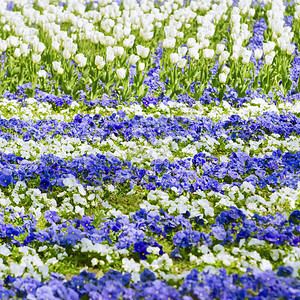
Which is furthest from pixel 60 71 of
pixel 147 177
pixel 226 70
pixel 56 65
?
pixel 147 177

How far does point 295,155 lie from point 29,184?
10.0 ft

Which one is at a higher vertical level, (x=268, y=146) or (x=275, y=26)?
(x=275, y=26)

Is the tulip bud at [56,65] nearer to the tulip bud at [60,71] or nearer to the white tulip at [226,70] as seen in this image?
the tulip bud at [60,71]

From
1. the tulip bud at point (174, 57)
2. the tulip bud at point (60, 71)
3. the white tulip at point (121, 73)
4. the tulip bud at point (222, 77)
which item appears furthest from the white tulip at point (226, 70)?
the tulip bud at point (60, 71)

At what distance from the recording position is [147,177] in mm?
4844

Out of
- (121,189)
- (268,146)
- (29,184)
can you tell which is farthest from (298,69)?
(29,184)

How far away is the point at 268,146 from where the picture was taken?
556 cm

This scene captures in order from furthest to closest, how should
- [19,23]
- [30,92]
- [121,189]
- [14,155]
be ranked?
1. [19,23]
2. [30,92]
3. [14,155]
4. [121,189]

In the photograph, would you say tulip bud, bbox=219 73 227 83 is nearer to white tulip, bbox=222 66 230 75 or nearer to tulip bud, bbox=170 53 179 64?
white tulip, bbox=222 66 230 75

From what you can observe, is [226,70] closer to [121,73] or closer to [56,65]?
[121,73]

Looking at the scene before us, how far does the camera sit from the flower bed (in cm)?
314

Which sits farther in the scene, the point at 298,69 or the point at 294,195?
the point at 298,69

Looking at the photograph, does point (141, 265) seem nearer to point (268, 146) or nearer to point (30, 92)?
point (268, 146)

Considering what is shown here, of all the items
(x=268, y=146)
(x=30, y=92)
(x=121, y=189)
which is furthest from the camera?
(x=30, y=92)
